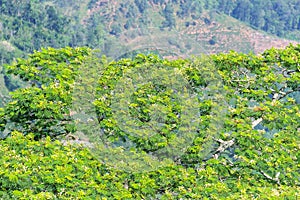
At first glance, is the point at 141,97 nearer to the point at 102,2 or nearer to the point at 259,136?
the point at 259,136

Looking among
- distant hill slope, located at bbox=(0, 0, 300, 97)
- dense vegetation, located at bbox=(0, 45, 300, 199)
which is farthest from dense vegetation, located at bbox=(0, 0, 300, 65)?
dense vegetation, located at bbox=(0, 45, 300, 199)

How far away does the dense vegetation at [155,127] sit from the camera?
14.0 meters

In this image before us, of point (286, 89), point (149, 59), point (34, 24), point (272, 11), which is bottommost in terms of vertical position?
point (272, 11)

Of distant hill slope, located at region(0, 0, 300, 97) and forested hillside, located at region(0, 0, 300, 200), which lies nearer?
forested hillside, located at region(0, 0, 300, 200)

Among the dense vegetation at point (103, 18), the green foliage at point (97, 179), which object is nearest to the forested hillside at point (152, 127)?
the green foliage at point (97, 179)

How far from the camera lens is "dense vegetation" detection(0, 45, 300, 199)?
14008 mm

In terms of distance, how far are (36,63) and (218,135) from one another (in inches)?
200

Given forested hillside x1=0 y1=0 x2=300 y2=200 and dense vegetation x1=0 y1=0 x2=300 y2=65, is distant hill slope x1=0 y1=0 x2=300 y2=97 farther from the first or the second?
forested hillside x1=0 y1=0 x2=300 y2=200

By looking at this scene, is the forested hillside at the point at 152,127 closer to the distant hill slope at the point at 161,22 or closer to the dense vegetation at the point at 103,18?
the dense vegetation at the point at 103,18

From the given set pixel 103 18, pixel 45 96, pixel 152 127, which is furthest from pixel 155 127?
pixel 103 18

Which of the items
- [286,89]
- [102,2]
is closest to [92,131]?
[286,89]

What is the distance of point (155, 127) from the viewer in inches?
595

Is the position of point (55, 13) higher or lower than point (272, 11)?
higher

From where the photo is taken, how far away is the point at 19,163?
14.0m
